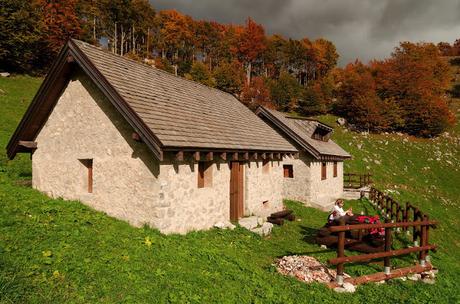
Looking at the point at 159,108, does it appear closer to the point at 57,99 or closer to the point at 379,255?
the point at 57,99

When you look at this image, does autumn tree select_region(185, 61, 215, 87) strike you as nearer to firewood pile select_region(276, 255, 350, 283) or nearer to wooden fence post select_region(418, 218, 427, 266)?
wooden fence post select_region(418, 218, 427, 266)

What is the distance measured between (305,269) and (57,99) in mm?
10750

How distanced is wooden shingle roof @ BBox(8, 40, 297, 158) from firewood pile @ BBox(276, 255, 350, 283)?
14.9ft

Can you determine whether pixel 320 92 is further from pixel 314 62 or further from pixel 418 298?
pixel 418 298

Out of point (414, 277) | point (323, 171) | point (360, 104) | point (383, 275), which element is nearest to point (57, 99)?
point (383, 275)

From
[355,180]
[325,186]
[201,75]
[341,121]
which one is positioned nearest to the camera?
[325,186]

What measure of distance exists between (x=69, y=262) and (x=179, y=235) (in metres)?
3.77

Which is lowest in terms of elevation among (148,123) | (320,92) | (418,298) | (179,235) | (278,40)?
(418,298)

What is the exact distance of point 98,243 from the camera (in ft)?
26.1

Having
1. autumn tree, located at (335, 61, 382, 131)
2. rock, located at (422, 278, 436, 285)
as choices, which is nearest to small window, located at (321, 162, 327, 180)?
rock, located at (422, 278, 436, 285)

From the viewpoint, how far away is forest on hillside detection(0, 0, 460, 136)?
131 feet

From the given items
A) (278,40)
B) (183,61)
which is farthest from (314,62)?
(183,61)

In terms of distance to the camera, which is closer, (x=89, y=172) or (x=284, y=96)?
(x=89, y=172)

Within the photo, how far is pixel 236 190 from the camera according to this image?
45.4ft
